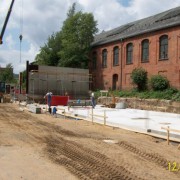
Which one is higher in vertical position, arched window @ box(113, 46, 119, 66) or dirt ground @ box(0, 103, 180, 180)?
arched window @ box(113, 46, 119, 66)

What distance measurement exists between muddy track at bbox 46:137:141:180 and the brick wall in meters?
24.1

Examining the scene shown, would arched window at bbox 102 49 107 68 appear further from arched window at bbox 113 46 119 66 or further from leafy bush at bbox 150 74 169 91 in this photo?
leafy bush at bbox 150 74 169 91

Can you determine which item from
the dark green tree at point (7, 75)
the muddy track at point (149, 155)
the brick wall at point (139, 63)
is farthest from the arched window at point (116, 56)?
the dark green tree at point (7, 75)

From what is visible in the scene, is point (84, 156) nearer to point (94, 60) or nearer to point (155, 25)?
point (155, 25)

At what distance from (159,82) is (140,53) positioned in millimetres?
7024

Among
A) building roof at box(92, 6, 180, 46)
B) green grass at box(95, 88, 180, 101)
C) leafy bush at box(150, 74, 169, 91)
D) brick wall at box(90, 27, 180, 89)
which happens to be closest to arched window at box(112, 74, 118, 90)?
brick wall at box(90, 27, 180, 89)

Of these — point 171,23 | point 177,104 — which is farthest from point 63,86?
point 177,104

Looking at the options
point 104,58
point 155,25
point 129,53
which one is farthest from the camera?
point 104,58

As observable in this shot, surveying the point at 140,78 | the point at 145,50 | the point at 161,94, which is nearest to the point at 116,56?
the point at 145,50

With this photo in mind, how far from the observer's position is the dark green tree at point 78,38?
47600 millimetres

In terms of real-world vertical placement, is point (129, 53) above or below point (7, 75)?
above

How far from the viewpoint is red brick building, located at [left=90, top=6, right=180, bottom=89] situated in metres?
33.8

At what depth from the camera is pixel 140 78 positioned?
36312mm
